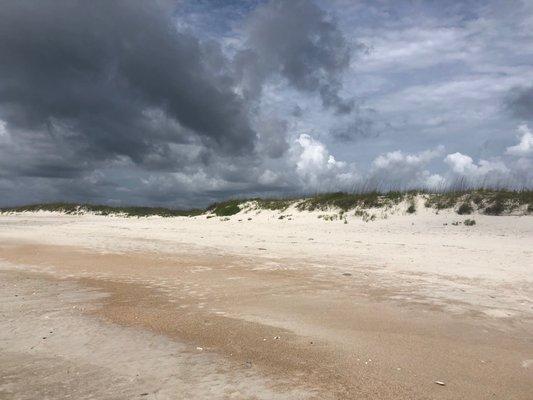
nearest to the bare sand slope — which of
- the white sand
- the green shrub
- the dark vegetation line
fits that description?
the white sand

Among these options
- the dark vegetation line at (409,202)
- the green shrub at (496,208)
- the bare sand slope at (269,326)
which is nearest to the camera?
the bare sand slope at (269,326)

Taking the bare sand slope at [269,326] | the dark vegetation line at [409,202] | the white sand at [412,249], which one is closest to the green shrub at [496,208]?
the dark vegetation line at [409,202]

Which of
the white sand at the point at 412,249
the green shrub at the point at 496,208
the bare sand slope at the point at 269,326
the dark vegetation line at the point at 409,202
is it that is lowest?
the bare sand slope at the point at 269,326

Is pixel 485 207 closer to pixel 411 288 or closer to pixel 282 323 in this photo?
pixel 411 288

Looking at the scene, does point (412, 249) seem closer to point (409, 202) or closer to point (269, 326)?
point (269, 326)

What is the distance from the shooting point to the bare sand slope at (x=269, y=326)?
442 centimetres

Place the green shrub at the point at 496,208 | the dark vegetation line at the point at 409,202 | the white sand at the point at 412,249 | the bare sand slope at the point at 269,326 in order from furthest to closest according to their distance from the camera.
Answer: the dark vegetation line at the point at 409,202
the green shrub at the point at 496,208
the white sand at the point at 412,249
the bare sand slope at the point at 269,326

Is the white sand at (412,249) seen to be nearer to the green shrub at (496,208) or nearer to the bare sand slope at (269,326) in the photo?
the bare sand slope at (269,326)

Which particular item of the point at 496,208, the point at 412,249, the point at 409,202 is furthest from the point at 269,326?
the point at 409,202

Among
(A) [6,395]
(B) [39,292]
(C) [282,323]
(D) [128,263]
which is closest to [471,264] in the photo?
(C) [282,323]

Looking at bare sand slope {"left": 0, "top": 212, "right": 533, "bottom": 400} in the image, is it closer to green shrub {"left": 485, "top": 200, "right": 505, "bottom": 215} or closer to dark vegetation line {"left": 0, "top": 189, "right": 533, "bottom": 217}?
green shrub {"left": 485, "top": 200, "right": 505, "bottom": 215}

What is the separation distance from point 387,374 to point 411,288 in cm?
453

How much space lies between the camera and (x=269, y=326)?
637 centimetres

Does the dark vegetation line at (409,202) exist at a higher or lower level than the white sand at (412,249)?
higher
